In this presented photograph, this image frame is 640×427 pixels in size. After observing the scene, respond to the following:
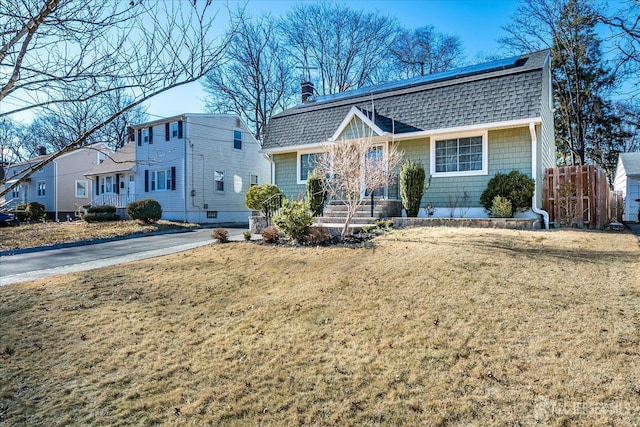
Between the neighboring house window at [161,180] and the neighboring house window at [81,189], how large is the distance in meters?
12.6

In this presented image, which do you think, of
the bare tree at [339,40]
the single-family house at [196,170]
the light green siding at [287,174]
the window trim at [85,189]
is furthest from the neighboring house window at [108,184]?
the bare tree at [339,40]

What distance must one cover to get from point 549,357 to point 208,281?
5244 millimetres

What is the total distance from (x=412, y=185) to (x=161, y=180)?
16.6 metres

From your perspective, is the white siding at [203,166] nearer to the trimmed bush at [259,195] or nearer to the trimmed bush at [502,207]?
the trimmed bush at [259,195]

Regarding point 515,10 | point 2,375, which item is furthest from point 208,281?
point 515,10

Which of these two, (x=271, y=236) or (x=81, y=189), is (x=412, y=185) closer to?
(x=271, y=236)

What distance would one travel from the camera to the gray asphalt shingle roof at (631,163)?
62.8 feet

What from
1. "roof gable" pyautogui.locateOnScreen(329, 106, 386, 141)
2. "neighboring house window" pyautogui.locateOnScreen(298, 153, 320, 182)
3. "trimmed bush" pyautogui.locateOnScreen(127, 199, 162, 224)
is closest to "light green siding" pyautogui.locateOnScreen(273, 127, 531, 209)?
"roof gable" pyautogui.locateOnScreen(329, 106, 386, 141)

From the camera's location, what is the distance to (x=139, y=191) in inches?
926

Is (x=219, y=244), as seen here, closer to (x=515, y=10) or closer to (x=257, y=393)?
(x=257, y=393)

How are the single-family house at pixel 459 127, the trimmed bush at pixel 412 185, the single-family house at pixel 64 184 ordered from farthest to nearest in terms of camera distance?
the single-family house at pixel 64 184, the trimmed bush at pixel 412 185, the single-family house at pixel 459 127

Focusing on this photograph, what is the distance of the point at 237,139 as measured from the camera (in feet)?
76.9

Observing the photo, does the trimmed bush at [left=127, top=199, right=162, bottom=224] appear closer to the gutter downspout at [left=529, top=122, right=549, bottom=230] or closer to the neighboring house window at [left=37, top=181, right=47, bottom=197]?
the gutter downspout at [left=529, top=122, right=549, bottom=230]

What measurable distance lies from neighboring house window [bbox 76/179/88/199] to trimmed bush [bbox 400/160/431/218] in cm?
2965
